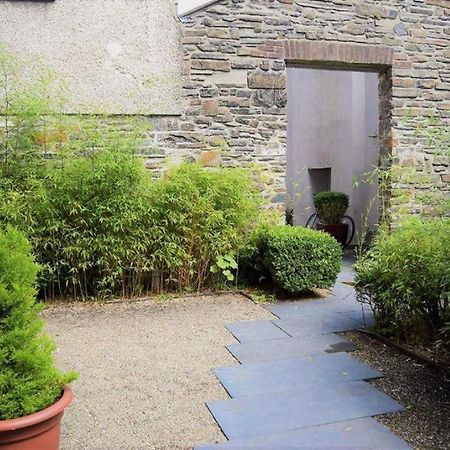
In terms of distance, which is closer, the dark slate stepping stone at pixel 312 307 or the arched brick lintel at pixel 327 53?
the dark slate stepping stone at pixel 312 307

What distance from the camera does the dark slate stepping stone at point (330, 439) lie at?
1.93 m

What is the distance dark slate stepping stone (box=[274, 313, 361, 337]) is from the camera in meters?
3.55

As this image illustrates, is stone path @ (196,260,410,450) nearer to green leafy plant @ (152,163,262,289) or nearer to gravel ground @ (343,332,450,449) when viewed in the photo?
gravel ground @ (343,332,450,449)

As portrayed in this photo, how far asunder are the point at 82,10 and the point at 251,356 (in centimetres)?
405

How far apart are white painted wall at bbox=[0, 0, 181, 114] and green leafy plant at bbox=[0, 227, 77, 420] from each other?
11.1 feet

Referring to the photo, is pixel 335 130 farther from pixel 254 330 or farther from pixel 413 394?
pixel 413 394

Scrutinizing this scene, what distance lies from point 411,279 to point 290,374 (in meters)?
1.05

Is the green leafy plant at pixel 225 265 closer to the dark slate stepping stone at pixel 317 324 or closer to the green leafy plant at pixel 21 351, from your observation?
the dark slate stepping stone at pixel 317 324

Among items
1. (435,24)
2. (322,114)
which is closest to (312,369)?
(435,24)

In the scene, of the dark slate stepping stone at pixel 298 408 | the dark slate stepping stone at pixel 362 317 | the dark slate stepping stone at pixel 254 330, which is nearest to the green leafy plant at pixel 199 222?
the dark slate stepping stone at pixel 254 330

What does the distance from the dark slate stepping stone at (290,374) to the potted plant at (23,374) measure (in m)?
1.04

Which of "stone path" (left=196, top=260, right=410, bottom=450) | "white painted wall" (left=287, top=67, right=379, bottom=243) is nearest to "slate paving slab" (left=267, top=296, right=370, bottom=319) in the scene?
"stone path" (left=196, top=260, right=410, bottom=450)

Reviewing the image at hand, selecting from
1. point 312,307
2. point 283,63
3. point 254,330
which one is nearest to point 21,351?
point 254,330

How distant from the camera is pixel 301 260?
4.39 metres
